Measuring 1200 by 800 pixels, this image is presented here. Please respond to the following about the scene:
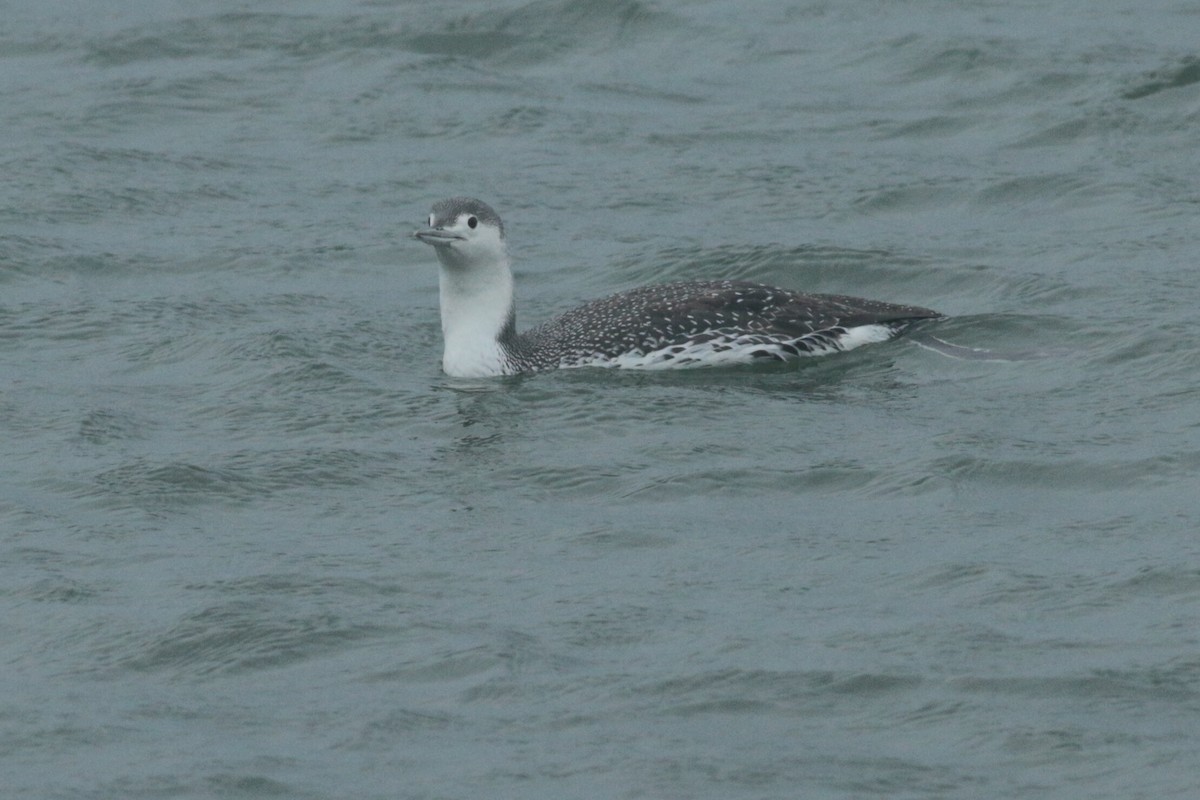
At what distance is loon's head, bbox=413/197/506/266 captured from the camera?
14.9 metres

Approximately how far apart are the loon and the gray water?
0.58 feet

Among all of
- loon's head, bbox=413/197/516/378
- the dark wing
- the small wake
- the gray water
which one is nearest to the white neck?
loon's head, bbox=413/197/516/378

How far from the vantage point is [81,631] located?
36.3ft

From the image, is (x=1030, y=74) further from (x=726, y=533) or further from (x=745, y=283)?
(x=726, y=533)

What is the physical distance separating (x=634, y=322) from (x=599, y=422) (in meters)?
1.14

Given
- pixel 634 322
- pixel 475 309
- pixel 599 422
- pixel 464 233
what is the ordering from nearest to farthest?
pixel 599 422, pixel 464 233, pixel 634 322, pixel 475 309

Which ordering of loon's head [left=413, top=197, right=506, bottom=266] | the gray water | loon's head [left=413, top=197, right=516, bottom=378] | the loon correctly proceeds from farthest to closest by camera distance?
loon's head [left=413, top=197, right=516, bottom=378]
the loon
loon's head [left=413, top=197, right=506, bottom=266]
the gray water

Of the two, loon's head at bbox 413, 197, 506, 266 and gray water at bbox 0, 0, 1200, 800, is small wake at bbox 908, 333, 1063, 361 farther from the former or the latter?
loon's head at bbox 413, 197, 506, 266

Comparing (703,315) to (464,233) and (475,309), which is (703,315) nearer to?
(475,309)

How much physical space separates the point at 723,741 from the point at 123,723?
8.61ft

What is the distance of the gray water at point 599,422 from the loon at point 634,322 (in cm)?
18

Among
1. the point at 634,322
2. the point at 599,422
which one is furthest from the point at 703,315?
the point at 599,422

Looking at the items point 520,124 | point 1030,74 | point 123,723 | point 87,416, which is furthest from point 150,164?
point 123,723

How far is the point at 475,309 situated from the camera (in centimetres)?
1539
